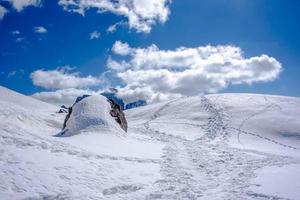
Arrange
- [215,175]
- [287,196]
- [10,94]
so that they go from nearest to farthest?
[287,196] < [215,175] < [10,94]

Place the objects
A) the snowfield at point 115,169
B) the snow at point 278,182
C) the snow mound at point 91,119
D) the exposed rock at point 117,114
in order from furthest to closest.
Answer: the exposed rock at point 117,114 < the snow mound at point 91,119 < the snow at point 278,182 < the snowfield at point 115,169

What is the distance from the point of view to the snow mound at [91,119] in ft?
75.0

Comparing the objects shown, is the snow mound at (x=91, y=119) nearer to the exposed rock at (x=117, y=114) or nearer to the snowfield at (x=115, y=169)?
the snowfield at (x=115, y=169)

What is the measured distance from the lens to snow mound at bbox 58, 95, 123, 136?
22.9 metres

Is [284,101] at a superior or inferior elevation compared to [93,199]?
superior

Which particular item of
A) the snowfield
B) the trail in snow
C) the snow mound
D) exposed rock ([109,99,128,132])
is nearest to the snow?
the snowfield

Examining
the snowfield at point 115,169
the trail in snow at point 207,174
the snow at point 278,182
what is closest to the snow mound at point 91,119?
the snowfield at point 115,169

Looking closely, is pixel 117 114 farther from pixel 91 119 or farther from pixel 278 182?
pixel 278 182

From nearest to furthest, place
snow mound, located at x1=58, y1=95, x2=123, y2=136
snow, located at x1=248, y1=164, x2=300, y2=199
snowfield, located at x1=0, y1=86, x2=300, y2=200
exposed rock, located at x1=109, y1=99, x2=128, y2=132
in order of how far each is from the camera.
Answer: snowfield, located at x1=0, y1=86, x2=300, y2=200 < snow, located at x1=248, y1=164, x2=300, y2=199 < snow mound, located at x1=58, y1=95, x2=123, y2=136 < exposed rock, located at x1=109, y1=99, x2=128, y2=132

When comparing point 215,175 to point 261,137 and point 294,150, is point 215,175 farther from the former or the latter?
point 261,137

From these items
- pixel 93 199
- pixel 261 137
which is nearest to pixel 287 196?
pixel 93 199

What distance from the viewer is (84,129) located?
2252cm

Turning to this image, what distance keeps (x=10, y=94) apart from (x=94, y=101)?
Answer: 62.7 meters

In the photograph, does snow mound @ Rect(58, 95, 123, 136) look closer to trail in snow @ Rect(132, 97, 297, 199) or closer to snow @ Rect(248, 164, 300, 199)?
trail in snow @ Rect(132, 97, 297, 199)
